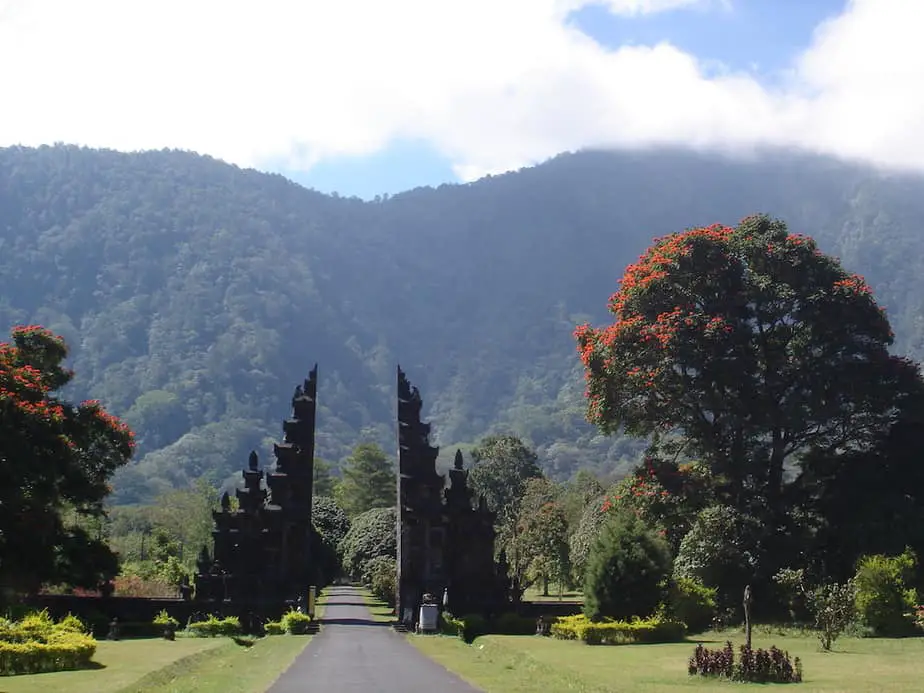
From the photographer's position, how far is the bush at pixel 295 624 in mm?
40500

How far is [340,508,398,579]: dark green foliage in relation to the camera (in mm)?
67312

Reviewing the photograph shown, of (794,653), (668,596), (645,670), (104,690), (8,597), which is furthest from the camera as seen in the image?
(668,596)

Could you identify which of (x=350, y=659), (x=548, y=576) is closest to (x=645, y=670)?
(x=350, y=659)

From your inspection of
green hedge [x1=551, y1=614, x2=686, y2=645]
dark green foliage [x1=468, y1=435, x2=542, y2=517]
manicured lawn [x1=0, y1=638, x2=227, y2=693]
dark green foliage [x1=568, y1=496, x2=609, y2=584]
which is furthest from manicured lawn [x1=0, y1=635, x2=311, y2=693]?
dark green foliage [x1=468, y1=435, x2=542, y2=517]

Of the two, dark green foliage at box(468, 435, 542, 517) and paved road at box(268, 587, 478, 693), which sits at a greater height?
dark green foliage at box(468, 435, 542, 517)

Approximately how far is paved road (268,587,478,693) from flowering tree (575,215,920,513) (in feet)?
47.9

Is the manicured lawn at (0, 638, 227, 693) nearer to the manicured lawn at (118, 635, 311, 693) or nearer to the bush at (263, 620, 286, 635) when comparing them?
the manicured lawn at (118, 635, 311, 693)

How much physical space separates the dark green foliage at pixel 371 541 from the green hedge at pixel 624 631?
31731mm

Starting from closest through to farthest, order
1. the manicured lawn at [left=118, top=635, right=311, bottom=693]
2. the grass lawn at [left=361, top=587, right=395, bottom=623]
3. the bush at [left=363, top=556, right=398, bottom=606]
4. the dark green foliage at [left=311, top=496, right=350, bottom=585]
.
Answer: the manicured lawn at [left=118, top=635, right=311, bottom=693]
the grass lawn at [left=361, top=587, right=395, bottom=623]
the bush at [left=363, top=556, right=398, bottom=606]
the dark green foliage at [left=311, top=496, right=350, bottom=585]

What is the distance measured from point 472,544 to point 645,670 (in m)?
21.5

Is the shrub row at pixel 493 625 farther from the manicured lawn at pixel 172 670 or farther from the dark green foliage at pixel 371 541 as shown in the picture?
the dark green foliage at pixel 371 541

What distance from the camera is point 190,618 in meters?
41.5

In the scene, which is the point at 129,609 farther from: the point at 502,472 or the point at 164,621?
the point at 502,472

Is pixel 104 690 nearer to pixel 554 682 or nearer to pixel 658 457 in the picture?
pixel 554 682
